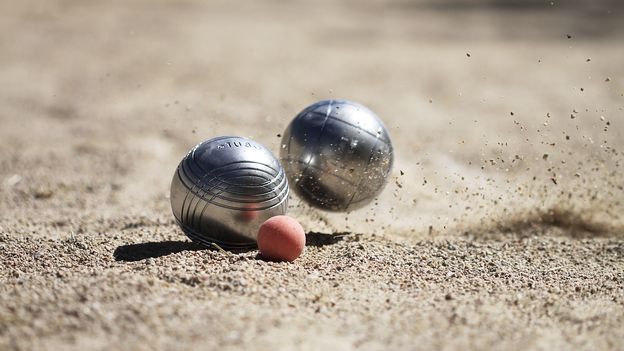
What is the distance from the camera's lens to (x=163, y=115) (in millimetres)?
14711

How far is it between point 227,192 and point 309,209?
6.67 feet

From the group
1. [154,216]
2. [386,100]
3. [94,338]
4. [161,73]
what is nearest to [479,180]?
[154,216]

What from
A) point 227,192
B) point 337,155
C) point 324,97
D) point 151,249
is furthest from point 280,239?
point 324,97

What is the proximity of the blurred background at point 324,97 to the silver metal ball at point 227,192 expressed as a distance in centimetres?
154

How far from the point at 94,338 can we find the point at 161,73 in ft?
44.3

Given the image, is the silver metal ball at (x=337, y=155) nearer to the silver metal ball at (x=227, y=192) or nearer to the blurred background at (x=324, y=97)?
the blurred background at (x=324, y=97)

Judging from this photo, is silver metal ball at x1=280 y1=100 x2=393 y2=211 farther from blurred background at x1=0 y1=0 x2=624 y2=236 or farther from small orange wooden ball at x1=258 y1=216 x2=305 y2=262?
small orange wooden ball at x1=258 y1=216 x2=305 y2=262

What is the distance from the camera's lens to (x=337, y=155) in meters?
8.26

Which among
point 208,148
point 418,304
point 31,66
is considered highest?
point 208,148

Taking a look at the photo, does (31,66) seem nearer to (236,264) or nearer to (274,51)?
(274,51)

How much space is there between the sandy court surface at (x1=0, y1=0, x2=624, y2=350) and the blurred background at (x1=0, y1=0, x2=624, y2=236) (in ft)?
0.22

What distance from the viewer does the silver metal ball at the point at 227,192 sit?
759 cm

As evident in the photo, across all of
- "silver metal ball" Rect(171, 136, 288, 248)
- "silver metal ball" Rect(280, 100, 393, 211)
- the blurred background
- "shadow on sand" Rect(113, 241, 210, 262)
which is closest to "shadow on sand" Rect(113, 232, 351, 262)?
"shadow on sand" Rect(113, 241, 210, 262)

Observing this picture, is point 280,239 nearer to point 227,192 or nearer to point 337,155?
point 227,192
